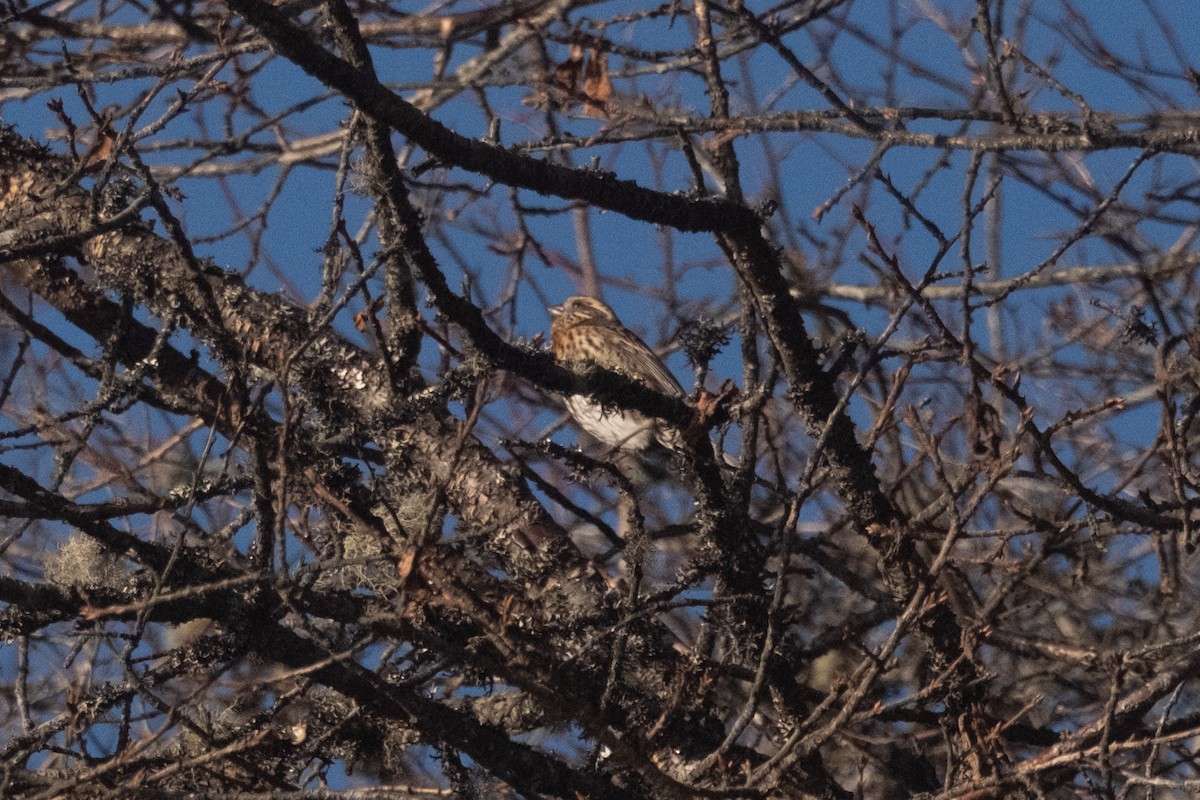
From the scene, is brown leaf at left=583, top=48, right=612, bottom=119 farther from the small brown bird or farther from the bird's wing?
the bird's wing

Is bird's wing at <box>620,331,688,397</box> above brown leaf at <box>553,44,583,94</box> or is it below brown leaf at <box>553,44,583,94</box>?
above

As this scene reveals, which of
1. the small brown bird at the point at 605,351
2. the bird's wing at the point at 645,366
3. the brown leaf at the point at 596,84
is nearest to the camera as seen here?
the brown leaf at the point at 596,84

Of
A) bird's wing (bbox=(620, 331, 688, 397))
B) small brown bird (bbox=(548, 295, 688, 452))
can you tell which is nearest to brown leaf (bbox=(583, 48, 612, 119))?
small brown bird (bbox=(548, 295, 688, 452))

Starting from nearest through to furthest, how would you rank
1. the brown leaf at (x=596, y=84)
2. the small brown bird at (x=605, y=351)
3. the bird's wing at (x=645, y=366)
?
the brown leaf at (x=596, y=84) → the small brown bird at (x=605, y=351) → the bird's wing at (x=645, y=366)

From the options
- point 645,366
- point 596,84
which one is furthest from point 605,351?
point 596,84

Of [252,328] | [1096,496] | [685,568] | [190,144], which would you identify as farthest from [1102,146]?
[190,144]

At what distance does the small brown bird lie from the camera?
20.4 ft

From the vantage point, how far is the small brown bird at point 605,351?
6227mm

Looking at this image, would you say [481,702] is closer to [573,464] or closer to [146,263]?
[573,464]

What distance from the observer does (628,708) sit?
391 centimetres

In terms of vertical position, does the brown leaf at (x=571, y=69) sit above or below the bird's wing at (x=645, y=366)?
below

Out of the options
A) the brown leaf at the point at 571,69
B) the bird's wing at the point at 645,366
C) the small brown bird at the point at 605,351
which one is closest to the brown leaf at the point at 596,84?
the brown leaf at the point at 571,69

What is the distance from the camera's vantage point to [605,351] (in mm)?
7633

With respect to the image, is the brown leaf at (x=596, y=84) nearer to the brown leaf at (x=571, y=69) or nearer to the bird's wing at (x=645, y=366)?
the brown leaf at (x=571, y=69)
